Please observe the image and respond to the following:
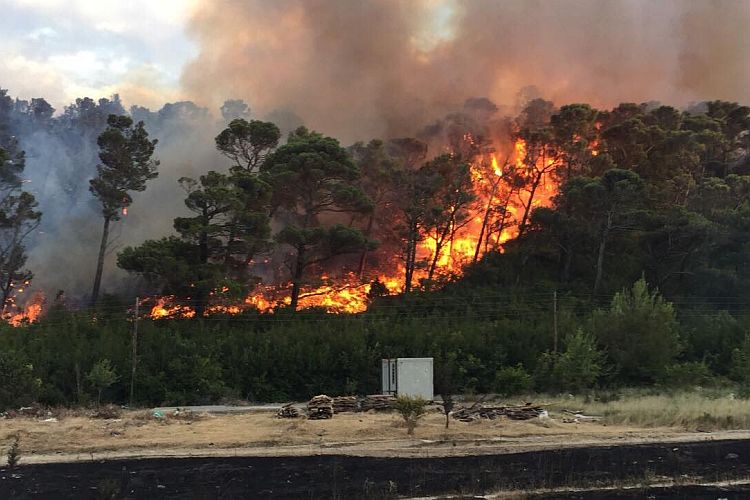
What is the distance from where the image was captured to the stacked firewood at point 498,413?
22.7 metres

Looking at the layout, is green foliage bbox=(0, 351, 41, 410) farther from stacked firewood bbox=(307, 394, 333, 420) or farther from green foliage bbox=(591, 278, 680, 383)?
green foliage bbox=(591, 278, 680, 383)

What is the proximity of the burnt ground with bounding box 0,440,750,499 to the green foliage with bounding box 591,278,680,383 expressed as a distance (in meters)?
17.0

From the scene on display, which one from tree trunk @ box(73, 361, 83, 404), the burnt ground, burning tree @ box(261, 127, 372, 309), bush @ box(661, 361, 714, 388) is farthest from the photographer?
burning tree @ box(261, 127, 372, 309)

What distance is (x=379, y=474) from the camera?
44.0ft

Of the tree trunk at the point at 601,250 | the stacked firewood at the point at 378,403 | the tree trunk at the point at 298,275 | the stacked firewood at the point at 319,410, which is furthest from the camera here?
the tree trunk at the point at 601,250

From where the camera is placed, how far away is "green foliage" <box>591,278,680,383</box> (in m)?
32.8

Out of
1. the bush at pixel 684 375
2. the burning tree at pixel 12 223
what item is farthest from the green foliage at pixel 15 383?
the bush at pixel 684 375

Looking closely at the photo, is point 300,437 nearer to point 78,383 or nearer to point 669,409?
point 669,409

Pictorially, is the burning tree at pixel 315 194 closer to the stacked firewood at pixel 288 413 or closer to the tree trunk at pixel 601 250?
the stacked firewood at pixel 288 413

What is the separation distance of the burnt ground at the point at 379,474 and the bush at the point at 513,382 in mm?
14639

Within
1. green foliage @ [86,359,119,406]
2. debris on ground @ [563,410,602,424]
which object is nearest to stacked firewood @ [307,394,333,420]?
debris on ground @ [563,410,602,424]

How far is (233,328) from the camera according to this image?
37.5m

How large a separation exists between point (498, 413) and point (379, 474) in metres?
11.0

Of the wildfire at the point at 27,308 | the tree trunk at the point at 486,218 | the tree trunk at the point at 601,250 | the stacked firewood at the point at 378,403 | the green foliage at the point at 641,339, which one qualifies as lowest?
the stacked firewood at the point at 378,403
